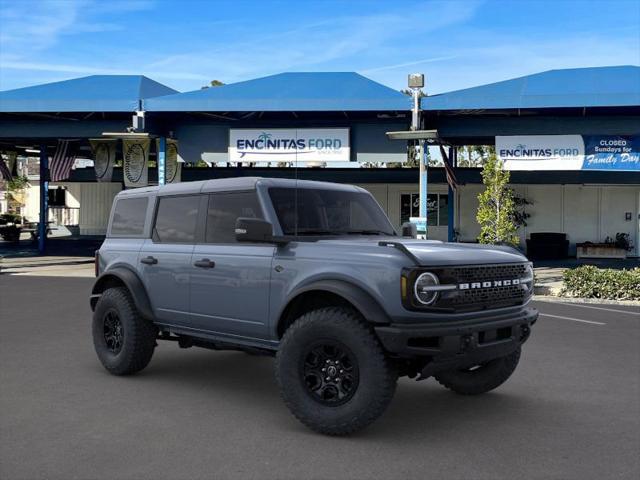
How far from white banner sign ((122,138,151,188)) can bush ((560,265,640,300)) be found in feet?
48.8

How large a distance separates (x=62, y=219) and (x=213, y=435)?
41.6 metres

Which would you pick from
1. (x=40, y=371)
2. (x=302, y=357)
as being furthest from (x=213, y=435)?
(x=40, y=371)

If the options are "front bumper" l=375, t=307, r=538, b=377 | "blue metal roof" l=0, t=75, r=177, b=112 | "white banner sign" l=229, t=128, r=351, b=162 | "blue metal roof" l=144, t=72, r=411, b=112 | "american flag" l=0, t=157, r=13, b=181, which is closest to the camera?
"front bumper" l=375, t=307, r=538, b=377

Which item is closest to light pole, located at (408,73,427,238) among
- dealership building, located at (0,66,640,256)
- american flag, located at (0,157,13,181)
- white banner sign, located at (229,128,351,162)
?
dealership building, located at (0,66,640,256)

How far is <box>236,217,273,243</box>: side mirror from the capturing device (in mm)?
5219

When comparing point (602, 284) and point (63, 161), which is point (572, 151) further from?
point (63, 161)

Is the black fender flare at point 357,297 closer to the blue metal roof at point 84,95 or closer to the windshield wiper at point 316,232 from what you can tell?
the windshield wiper at point 316,232

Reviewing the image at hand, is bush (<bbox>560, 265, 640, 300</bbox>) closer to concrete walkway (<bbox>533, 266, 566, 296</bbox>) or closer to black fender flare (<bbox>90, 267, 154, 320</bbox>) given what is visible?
concrete walkway (<bbox>533, 266, 566, 296</bbox>)

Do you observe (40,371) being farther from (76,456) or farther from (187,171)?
(187,171)

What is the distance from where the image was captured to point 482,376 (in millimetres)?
6145

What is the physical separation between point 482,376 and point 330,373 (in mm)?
1836

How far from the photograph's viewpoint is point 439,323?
4.80 meters

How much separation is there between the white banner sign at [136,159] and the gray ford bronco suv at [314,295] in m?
16.6

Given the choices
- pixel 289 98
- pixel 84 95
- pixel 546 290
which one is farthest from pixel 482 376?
pixel 84 95
